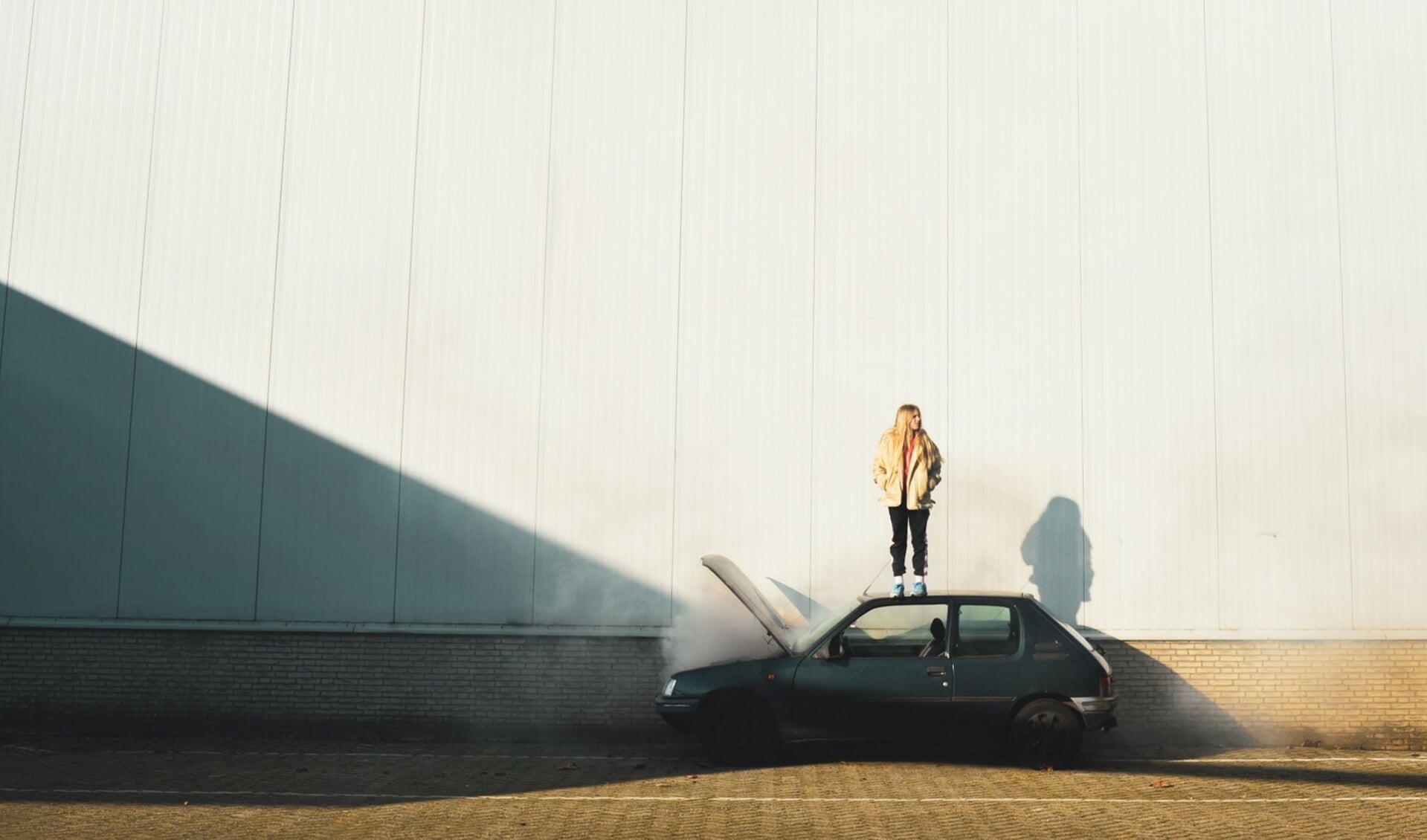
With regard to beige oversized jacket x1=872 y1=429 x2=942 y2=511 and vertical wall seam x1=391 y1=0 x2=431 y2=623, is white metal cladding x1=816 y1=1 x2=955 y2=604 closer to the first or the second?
beige oversized jacket x1=872 y1=429 x2=942 y2=511

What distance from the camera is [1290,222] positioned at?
12.0m

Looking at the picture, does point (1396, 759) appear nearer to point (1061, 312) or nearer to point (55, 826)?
point (1061, 312)

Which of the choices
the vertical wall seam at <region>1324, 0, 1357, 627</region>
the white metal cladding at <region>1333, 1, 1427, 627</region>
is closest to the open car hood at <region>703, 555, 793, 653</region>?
the vertical wall seam at <region>1324, 0, 1357, 627</region>

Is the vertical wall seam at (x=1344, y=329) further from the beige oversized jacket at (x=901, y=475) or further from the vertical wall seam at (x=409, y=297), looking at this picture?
the vertical wall seam at (x=409, y=297)

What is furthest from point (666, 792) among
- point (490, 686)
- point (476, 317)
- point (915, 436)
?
point (476, 317)

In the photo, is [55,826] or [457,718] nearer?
[55,826]

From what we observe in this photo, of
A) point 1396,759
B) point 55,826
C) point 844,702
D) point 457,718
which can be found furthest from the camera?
point 457,718

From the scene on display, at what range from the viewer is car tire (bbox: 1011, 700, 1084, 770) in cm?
942

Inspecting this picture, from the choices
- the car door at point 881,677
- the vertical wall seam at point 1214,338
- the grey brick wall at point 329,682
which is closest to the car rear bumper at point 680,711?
the car door at point 881,677

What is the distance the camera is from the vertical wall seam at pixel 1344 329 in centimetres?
1159

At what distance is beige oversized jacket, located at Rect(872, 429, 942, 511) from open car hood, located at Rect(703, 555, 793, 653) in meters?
1.58

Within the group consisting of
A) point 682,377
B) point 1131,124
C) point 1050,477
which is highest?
point 1131,124

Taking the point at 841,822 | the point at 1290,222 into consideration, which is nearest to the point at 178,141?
the point at 841,822

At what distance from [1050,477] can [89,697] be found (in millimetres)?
10040
